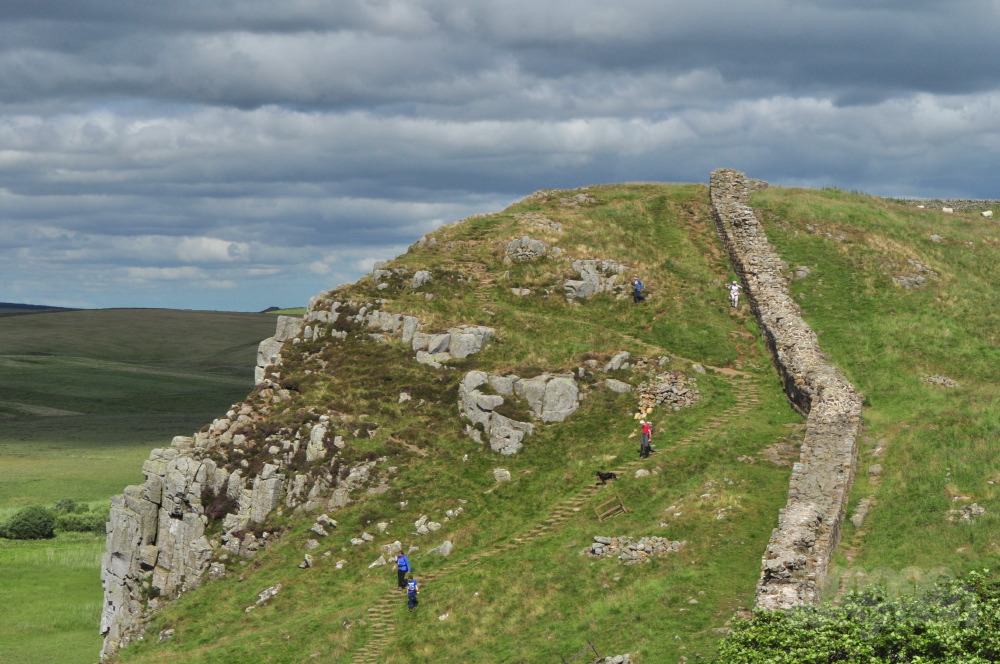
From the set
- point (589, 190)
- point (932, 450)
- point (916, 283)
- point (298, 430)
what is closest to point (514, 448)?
point (298, 430)

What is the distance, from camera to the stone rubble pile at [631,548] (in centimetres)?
4309

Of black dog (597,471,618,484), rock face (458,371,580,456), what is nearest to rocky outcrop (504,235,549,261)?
rock face (458,371,580,456)

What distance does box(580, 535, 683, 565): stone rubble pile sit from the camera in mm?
43094

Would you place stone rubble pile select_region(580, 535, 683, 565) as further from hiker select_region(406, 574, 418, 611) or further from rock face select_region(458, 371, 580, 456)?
rock face select_region(458, 371, 580, 456)

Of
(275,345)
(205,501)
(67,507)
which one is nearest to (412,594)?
(205,501)

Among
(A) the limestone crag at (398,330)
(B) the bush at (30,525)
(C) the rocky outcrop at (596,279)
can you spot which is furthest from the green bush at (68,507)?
(C) the rocky outcrop at (596,279)

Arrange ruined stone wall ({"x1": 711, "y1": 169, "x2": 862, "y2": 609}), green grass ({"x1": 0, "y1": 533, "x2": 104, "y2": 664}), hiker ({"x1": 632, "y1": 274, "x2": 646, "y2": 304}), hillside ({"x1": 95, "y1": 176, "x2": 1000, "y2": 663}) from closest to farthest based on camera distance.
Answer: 1. ruined stone wall ({"x1": 711, "y1": 169, "x2": 862, "y2": 609})
2. hillside ({"x1": 95, "y1": 176, "x2": 1000, "y2": 663})
3. green grass ({"x1": 0, "y1": 533, "x2": 104, "y2": 664})
4. hiker ({"x1": 632, "y1": 274, "x2": 646, "y2": 304})

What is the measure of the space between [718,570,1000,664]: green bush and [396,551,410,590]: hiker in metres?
20.7

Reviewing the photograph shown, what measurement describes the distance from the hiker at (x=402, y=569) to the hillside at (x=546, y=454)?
114 centimetres

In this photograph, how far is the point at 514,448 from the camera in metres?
57.3

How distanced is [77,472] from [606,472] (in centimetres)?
9966

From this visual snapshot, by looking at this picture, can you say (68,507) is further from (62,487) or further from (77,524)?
(62,487)

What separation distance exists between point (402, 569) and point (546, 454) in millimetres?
12476

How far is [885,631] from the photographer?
28000mm
